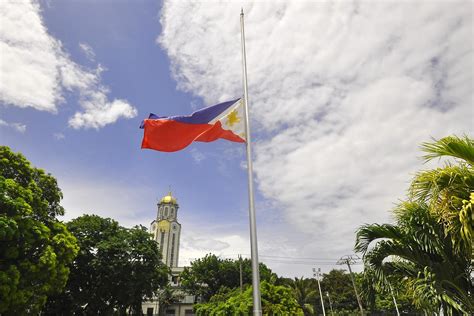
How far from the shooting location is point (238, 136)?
329 inches

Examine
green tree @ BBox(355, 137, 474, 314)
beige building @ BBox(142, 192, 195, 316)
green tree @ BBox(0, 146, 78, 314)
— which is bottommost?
green tree @ BBox(355, 137, 474, 314)

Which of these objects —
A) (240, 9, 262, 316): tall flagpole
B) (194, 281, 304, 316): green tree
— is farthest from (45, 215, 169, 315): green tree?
(240, 9, 262, 316): tall flagpole

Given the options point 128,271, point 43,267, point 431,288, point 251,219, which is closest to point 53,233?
point 43,267

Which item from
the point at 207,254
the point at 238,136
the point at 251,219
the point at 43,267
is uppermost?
the point at 207,254

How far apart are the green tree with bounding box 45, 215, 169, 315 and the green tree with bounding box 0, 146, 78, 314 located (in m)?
11.4

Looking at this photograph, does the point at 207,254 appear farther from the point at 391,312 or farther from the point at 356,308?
the point at 391,312

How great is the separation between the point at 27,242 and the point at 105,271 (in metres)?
16.0

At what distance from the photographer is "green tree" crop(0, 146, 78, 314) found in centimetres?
1414

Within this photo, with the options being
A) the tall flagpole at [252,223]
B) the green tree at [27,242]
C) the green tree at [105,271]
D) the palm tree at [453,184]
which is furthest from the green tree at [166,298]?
the palm tree at [453,184]

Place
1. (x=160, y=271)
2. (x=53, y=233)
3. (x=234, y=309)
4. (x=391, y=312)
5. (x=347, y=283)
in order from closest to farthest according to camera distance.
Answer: (x=53, y=233) < (x=234, y=309) < (x=160, y=271) < (x=391, y=312) < (x=347, y=283)

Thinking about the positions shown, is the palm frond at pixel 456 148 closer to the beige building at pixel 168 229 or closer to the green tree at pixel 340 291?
the green tree at pixel 340 291

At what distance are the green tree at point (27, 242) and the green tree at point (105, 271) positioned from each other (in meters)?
11.4

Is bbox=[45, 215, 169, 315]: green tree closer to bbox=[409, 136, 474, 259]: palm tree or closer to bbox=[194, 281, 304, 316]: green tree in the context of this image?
bbox=[194, 281, 304, 316]: green tree

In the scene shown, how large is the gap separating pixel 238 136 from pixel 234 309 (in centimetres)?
2110
